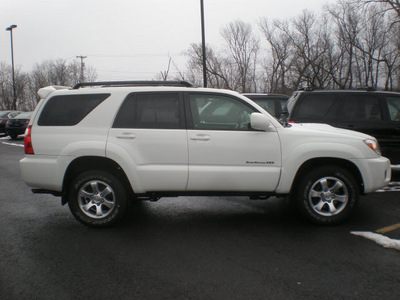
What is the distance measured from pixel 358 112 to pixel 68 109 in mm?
5203

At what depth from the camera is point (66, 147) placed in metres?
4.48

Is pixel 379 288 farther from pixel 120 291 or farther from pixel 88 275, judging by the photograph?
pixel 88 275

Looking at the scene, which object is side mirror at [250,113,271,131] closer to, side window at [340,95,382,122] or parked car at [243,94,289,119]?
side window at [340,95,382,122]

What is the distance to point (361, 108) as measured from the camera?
691 centimetres

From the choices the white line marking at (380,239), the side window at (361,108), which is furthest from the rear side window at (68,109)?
the side window at (361,108)

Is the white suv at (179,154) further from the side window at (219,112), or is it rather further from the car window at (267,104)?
the car window at (267,104)

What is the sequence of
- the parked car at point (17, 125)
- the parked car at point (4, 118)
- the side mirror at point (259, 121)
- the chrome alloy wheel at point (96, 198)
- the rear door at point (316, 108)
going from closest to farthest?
the side mirror at point (259, 121) → the chrome alloy wheel at point (96, 198) → the rear door at point (316, 108) → the parked car at point (17, 125) → the parked car at point (4, 118)

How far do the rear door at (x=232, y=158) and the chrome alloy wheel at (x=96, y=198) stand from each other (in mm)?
1018

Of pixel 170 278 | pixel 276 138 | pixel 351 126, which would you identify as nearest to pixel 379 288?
pixel 170 278

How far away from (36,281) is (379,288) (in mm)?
2903

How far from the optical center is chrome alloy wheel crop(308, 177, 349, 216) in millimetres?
4570

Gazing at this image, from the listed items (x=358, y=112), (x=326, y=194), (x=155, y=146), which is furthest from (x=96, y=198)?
(x=358, y=112)

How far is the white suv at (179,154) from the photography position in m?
4.44

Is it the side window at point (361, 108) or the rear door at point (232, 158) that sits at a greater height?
the side window at point (361, 108)
